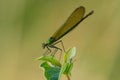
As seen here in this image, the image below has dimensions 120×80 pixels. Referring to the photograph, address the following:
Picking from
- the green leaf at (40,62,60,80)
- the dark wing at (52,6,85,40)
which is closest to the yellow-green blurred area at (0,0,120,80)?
the dark wing at (52,6,85,40)

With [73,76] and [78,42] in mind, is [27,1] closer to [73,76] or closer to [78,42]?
[78,42]

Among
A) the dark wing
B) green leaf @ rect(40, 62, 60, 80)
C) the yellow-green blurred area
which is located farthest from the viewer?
the yellow-green blurred area

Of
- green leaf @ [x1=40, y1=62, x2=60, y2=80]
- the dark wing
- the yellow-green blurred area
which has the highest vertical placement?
the yellow-green blurred area

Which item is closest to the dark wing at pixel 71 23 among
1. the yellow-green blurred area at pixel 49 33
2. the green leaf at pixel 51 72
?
the green leaf at pixel 51 72

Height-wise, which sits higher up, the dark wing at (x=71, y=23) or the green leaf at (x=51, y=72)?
the dark wing at (x=71, y=23)

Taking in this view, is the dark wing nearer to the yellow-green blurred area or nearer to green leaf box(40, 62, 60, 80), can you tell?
green leaf box(40, 62, 60, 80)

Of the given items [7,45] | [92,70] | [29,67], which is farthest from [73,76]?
[7,45]

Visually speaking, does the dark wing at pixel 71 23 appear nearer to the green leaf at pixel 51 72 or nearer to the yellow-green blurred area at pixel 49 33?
the green leaf at pixel 51 72

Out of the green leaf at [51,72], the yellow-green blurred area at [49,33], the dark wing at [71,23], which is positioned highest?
the yellow-green blurred area at [49,33]

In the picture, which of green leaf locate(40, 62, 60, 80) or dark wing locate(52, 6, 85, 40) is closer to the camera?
green leaf locate(40, 62, 60, 80)
